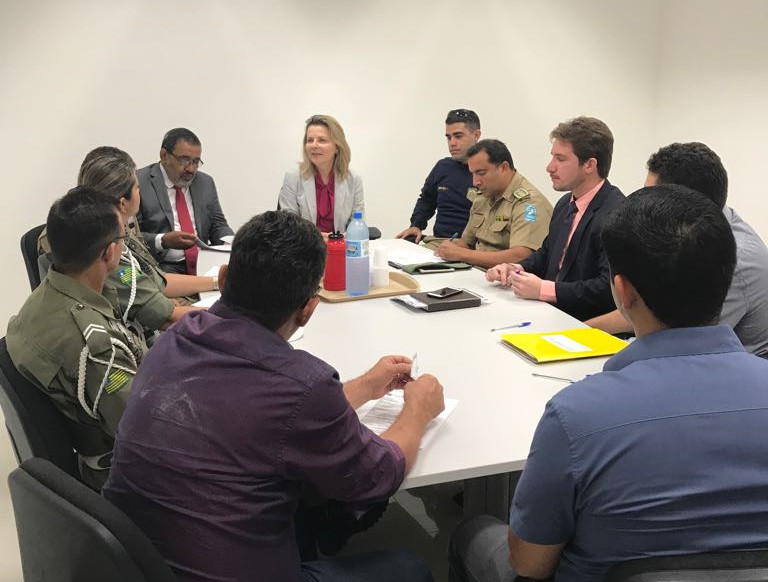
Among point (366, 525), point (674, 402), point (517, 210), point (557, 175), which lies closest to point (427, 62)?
point (517, 210)

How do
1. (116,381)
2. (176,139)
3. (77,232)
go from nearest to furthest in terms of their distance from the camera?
1. (116,381)
2. (77,232)
3. (176,139)

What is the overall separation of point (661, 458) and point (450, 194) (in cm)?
368

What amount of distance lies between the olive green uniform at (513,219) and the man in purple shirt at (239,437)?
2.45 meters

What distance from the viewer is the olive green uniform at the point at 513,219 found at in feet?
11.5

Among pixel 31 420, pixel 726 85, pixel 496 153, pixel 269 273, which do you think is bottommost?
pixel 31 420

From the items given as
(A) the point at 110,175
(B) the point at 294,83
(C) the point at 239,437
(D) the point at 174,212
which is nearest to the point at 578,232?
(A) the point at 110,175

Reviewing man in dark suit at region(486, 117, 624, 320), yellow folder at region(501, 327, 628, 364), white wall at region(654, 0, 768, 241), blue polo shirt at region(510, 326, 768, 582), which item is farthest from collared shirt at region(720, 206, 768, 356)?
white wall at region(654, 0, 768, 241)

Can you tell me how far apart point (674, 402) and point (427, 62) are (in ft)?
14.8

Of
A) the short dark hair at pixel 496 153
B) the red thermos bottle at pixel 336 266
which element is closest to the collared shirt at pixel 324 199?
the short dark hair at pixel 496 153

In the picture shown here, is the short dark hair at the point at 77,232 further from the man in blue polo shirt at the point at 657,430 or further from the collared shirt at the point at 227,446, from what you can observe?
the man in blue polo shirt at the point at 657,430

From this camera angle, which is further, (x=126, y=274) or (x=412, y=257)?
(x=412, y=257)

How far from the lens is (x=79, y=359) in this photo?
1.54m

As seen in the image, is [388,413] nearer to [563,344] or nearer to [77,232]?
[563,344]

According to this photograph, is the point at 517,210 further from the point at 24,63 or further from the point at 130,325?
the point at 24,63
